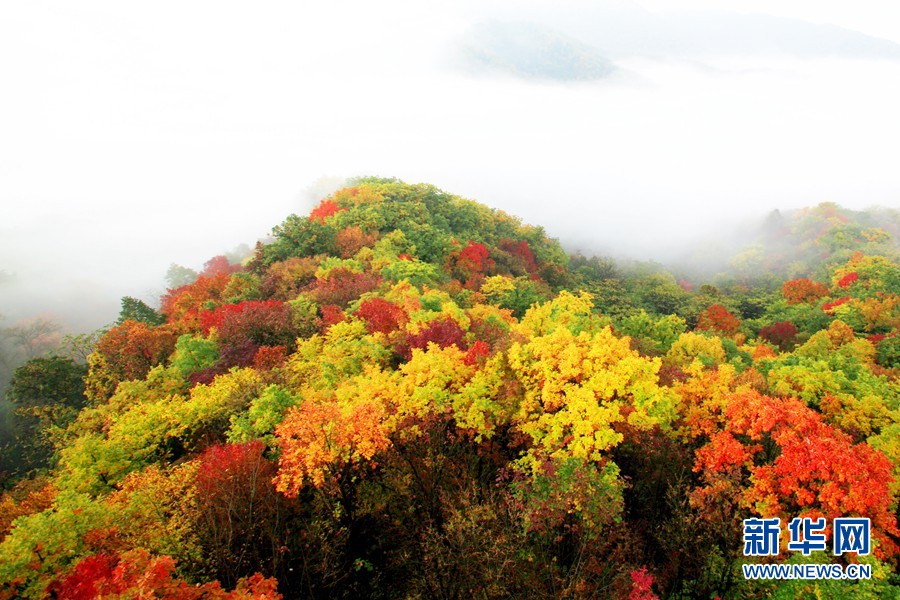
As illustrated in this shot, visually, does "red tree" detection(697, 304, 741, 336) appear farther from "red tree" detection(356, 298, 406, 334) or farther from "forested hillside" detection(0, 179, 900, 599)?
"red tree" detection(356, 298, 406, 334)

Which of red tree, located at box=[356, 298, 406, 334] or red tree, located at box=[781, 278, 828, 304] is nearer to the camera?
red tree, located at box=[356, 298, 406, 334]

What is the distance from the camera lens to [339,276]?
5403cm

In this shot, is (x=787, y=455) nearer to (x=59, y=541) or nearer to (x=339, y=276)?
(x=59, y=541)

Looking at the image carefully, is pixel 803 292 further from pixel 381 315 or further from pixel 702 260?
pixel 702 260

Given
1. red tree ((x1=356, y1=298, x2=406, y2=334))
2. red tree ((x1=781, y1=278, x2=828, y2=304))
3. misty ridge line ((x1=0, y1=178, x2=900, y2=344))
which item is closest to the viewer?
red tree ((x1=356, y1=298, x2=406, y2=334))

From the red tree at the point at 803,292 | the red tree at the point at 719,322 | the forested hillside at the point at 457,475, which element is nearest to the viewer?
the forested hillside at the point at 457,475

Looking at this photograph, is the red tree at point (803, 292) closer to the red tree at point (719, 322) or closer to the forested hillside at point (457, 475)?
the red tree at point (719, 322)

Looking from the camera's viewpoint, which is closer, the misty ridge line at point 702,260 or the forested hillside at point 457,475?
the forested hillside at point 457,475

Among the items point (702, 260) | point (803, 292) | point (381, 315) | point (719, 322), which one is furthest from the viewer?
point (702, 260)

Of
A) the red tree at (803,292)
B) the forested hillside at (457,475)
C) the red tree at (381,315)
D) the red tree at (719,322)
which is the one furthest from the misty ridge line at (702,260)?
the forested hillside at (457,475)

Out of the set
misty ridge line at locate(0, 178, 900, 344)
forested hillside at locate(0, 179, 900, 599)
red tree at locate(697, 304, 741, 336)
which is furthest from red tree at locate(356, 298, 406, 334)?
misty ridge line at locate(0, 178, 900, 344)

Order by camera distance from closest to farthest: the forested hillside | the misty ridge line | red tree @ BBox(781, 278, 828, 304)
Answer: the forested hillside
red tree @ BBox(781, 278, 828, 304)
the misty ridge line

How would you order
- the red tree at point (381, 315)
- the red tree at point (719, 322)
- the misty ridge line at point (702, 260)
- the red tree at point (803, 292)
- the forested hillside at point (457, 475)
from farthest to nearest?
1. the misty ridge line at point (702, 260)
2. the red tree at point (803, 292)
3. the red tree at point (719, 322)
4. the red tree at point (381, 315)
5. the forested hillside at point (457, 475)

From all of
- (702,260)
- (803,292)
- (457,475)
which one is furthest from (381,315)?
(702,260)
